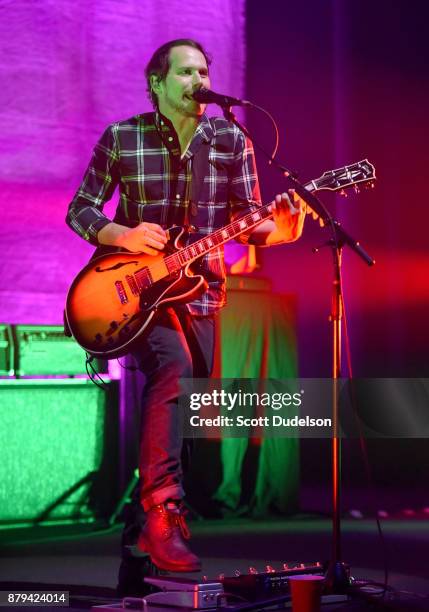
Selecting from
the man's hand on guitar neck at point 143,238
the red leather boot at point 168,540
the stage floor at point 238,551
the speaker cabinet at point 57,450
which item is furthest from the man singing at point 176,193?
the speaker cabinet at point 57,450

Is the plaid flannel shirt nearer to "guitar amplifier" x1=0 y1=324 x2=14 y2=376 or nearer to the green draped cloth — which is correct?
"guitar amplifier" x1=0 y1=324 x2=14 y2=376

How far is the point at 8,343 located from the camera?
181 inches

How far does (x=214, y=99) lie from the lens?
3.04m

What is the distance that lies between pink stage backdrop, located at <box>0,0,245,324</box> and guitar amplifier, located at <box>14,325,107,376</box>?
467 millimetres

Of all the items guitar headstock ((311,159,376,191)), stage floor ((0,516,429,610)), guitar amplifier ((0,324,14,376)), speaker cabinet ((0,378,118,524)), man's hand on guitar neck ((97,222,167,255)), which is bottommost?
stage floor ((0,516,429,610))

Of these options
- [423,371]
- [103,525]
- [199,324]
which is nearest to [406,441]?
[423,371]

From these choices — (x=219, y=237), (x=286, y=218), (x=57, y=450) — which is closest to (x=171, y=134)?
(x=219, y=237)

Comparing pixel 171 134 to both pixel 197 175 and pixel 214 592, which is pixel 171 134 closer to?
pixel 197 175

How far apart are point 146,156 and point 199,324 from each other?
0.62m

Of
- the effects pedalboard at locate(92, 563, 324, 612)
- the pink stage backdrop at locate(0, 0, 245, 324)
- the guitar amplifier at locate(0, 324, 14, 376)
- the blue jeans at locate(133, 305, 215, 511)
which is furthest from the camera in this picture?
the pink stage backdrop at locate(0, 0, 245, 324)

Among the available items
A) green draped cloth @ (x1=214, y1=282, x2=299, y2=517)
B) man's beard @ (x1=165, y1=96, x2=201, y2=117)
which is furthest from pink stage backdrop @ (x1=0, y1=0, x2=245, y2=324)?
man's beard @ (x1=165, y1=96, x2=201, y2=117)

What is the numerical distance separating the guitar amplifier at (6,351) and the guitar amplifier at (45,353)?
0.9 inches

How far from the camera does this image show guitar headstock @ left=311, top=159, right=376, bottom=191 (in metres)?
3.28

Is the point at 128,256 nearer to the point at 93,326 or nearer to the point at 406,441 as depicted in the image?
the point at 93,326
